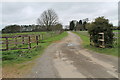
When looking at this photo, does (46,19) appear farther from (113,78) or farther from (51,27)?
(113,78)


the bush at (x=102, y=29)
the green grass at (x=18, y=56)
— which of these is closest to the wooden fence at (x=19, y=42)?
the green grass at (x=18, y=56)

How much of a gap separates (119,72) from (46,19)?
44.6 meters

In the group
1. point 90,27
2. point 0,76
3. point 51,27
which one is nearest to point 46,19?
point 51,27

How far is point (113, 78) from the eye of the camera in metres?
4.19

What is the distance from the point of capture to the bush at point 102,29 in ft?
35.0

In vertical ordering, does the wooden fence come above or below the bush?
below

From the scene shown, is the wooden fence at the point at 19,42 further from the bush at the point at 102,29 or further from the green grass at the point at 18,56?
the bush at the point at 102,29

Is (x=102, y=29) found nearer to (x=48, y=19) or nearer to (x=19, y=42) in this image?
(x=19, y=42)

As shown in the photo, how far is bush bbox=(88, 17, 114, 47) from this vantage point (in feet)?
35.0

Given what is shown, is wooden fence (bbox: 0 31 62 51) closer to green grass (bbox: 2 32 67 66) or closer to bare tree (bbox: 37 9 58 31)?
green grass (bbox: 2 32 67 66)

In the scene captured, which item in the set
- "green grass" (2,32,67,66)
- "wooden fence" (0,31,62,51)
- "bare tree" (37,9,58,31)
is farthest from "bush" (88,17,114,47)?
"bare tree" (37,9,58,31)

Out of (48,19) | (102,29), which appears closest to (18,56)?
(102,29)

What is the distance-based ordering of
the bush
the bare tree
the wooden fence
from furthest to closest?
the bare tree → the bush → the wooden fence

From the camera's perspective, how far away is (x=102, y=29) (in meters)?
11.0
